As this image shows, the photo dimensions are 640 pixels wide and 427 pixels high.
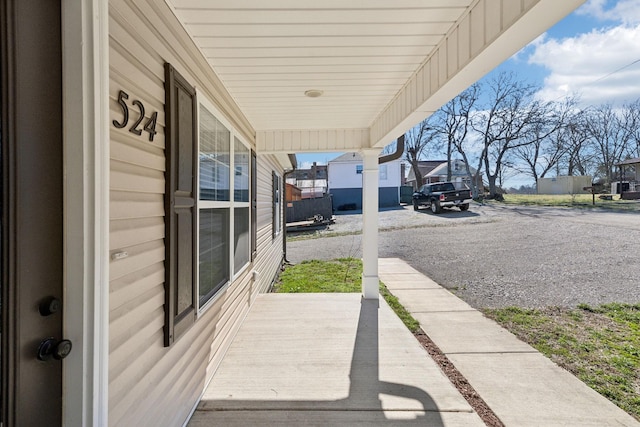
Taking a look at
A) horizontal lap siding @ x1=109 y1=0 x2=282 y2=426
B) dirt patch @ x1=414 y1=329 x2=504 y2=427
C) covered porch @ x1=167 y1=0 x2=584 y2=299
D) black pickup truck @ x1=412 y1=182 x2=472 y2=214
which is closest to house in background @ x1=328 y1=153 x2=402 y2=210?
black pickup truck @ x1=412 y1=182 x2=472 y2=214

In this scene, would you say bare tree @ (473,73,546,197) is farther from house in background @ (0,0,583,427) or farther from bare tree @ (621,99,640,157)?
house in background @ (0,0,583,427)

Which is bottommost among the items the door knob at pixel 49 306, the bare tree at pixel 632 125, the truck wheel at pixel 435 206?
the door knob at pixel 49 306

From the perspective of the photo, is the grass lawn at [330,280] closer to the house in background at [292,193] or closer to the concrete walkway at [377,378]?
the concrete walkway at [377,378]

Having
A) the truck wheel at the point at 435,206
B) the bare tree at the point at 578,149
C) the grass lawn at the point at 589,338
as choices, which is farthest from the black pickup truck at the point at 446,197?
the bare tree at the point at 578,149

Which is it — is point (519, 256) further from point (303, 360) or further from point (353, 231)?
point (303, 360)

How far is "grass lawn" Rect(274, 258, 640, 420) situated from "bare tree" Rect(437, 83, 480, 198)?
19.6 metres

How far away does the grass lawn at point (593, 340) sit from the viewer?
8.00 feet

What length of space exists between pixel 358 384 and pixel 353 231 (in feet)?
32.7

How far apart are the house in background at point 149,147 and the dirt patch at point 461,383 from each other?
6.50 ft

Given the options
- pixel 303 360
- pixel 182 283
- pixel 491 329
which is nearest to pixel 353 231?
pixel 491 329

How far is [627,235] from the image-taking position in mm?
8430

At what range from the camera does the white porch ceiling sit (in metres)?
1.63

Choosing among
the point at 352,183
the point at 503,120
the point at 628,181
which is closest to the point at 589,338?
the point at 352,183

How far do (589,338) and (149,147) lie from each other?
4.55m
